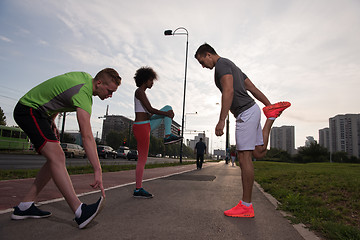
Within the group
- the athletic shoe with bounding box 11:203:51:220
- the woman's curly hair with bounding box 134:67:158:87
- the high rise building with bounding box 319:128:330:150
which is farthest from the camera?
the high rise building with bounding box 319:128:330:150

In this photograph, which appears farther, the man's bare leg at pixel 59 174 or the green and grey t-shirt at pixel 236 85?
the green and grey t-shirt at pixel 236 85

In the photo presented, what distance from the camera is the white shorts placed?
9.41 feet

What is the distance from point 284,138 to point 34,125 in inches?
5310

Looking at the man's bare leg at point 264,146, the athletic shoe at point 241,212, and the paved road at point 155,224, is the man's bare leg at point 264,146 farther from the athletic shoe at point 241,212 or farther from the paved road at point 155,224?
the paved road at point 155,224

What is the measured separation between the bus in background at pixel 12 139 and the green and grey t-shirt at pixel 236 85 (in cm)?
2776

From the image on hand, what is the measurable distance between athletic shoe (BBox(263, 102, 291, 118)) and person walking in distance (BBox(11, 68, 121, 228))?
198 centimetres

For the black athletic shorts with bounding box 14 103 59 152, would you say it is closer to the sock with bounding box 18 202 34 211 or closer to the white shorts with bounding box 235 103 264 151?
the sock with bounding box 18 202 34 211

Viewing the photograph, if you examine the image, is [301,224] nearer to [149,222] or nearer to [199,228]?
[199,228]

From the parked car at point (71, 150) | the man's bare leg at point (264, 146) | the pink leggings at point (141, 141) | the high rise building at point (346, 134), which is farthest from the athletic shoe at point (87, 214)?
the high rise building at point (346, 134)

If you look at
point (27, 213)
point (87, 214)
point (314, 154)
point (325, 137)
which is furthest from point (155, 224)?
point (325, 137)

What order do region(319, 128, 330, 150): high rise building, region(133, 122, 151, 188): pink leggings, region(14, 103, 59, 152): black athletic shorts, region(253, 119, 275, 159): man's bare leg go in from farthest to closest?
region(319, 128, 330, 150): high rise building
region(133, 122, 151, 188): pink leggings
region(253, 119, 275, 159): man's bare leg
region(14, 103, 59, 152): black athletic shorts

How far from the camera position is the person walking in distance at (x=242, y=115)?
112 inches

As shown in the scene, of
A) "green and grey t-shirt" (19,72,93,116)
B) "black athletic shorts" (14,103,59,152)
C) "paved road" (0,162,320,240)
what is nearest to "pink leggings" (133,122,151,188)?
"paved road" (0,162,320,240)

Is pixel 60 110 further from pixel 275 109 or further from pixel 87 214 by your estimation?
pixel 275 109
